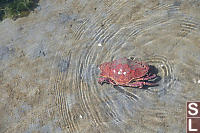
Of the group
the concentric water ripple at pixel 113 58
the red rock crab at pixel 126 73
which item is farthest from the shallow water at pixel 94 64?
the red rock crab at pixel 126 73

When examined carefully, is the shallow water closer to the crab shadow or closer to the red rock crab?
the crab shadow

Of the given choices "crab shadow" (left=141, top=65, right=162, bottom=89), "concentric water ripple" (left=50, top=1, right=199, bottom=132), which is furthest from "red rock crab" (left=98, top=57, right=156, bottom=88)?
"concentric water ripple" (left=50, top=1, right=199, bottom=132)

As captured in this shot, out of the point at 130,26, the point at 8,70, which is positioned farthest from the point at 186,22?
the point at 8,70

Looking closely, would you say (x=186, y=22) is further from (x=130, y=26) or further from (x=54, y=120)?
(x=54, y=120)

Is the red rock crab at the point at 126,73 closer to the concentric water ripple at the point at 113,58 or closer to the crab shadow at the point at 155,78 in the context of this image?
the crab shadow at the point at 155,78

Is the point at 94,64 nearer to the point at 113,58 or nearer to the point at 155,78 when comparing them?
the point at 113,58

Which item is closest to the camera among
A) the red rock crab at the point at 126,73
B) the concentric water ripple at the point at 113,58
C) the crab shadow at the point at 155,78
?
the red rock crab at the point at 126,73

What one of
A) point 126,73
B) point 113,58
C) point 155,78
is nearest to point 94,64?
point 113,58
